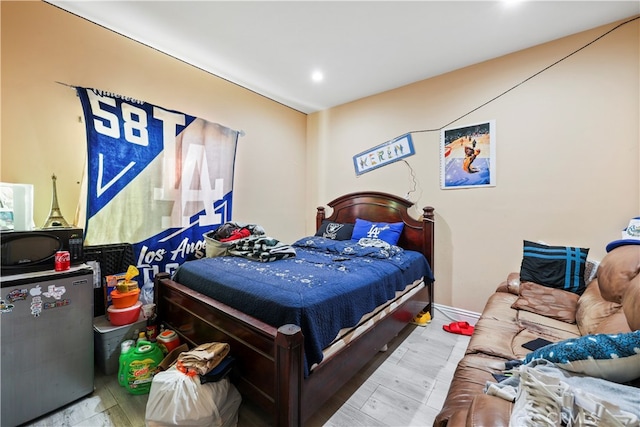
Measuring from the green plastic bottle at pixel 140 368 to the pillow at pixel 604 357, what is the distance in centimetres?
218

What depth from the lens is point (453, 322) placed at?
9.00ft

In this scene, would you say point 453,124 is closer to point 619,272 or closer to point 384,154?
point 384,154

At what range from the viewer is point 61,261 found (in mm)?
1635

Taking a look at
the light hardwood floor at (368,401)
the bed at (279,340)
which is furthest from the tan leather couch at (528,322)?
the bed at (279,340)

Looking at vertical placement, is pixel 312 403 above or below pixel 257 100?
below

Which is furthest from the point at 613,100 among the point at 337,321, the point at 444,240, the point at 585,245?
the point at 337,321

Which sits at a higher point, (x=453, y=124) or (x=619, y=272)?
(x=453, y=124)

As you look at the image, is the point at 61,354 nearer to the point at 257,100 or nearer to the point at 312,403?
the point at 312,403

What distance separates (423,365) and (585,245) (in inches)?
68.5

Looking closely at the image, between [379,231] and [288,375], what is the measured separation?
2.10 meters

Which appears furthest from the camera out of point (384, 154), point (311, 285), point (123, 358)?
point (384, 154)

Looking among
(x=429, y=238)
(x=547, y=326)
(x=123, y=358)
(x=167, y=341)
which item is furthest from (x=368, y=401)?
(x=429, y=238)

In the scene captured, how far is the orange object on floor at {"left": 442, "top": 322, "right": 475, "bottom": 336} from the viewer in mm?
2539

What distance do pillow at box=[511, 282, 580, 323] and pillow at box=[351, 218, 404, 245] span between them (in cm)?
125
